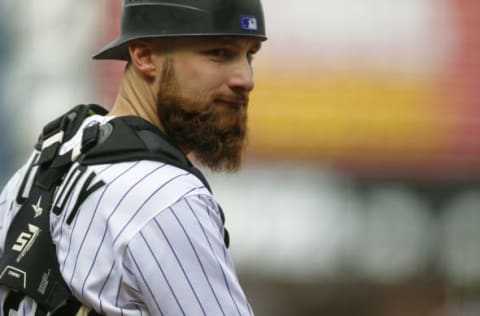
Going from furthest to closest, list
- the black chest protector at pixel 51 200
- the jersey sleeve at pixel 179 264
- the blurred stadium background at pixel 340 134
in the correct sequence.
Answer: the blurred stadium background at pixel 340 134 → the black chest protector at pixel 51 200 → the jersey sleeve at pixel 179 264

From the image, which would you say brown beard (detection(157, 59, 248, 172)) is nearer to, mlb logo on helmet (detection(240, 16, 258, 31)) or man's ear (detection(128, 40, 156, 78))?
man's ear (detection(128, 40, 156, 78))

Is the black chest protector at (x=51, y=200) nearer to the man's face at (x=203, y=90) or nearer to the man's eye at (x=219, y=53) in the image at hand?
the man's face at (x=203, y=90)

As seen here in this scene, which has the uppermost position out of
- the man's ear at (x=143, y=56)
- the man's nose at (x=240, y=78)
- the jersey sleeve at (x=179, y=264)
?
the man's ear at (x=143, y=56)

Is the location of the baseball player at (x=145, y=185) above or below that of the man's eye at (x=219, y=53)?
below

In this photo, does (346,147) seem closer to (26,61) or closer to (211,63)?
(26,61)

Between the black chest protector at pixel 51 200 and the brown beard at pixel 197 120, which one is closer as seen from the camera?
the black chest protector at pixel 51 200

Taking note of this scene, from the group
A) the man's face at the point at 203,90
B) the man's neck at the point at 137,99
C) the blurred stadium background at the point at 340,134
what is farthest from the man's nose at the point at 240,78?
the blurred stadium background at the point at 340,134

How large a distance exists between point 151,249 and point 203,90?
414 mm

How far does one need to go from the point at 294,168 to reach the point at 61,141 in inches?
199

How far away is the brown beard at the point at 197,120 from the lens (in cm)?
280

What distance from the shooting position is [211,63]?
2799 mm

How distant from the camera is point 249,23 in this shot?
283cm

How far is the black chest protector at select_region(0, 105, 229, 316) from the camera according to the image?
2.69 m

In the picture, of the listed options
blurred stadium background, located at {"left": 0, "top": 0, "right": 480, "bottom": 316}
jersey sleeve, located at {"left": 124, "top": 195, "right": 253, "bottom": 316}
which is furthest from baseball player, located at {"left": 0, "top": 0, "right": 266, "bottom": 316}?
blurred stadium background, located at {"left": 0, "top": 0, "right": 480, "bottom": 316}
